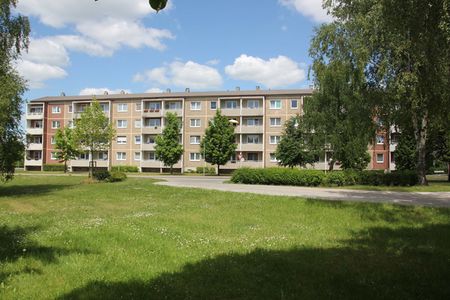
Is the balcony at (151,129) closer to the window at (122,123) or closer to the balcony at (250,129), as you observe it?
the window at (122,123)

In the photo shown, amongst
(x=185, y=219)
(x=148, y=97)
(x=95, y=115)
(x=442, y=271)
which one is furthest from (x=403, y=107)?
(x=148, y=97)

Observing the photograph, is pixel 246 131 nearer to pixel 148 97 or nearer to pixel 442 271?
pixel 148 97

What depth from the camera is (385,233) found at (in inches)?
445

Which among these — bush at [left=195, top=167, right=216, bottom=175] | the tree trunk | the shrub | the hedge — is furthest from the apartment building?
the hedge

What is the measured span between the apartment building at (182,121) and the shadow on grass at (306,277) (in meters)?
61.5

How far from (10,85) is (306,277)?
2140 cm

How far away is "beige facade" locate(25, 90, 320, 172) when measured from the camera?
74.5m

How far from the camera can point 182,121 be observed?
7744cm

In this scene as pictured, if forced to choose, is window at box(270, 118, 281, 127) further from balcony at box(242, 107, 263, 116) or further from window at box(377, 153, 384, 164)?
window at box(377, 153, 384, 164)

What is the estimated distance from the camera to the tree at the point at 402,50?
11.3 meters

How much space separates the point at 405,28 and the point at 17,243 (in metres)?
10.4

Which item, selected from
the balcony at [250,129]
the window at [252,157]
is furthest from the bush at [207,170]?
the balcony at [250,129]

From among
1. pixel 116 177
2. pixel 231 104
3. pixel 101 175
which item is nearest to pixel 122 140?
pixel 231 104

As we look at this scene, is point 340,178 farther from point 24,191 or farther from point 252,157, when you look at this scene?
point 252,157
